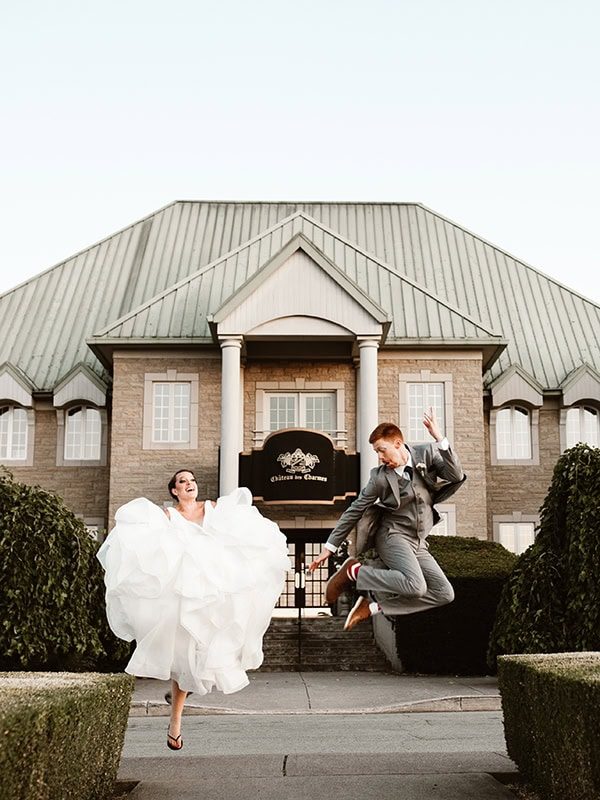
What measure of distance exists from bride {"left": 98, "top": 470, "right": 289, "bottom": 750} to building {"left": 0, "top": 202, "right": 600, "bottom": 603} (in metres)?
17.4

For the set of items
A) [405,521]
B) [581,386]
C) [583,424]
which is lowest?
[405,521]

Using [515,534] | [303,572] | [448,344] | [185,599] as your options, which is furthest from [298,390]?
[185,599]

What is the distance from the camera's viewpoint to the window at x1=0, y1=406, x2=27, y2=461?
30156 millimetres

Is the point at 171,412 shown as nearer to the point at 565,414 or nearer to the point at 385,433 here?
the point at 565,414

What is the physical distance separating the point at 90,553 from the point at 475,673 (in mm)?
7693

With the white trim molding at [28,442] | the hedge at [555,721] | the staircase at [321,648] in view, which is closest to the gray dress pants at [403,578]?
the hedge at [555,721]

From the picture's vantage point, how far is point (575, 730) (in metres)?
6.23

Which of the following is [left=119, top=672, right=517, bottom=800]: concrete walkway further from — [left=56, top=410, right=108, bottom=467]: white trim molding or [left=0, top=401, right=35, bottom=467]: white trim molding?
[left=0, top=401, right=35, bottom=467]: white trim molding

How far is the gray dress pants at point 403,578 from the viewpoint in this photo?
8586mm

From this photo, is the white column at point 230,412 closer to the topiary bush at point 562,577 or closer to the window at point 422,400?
the window at point 422,400

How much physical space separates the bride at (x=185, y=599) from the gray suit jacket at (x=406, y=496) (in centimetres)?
77

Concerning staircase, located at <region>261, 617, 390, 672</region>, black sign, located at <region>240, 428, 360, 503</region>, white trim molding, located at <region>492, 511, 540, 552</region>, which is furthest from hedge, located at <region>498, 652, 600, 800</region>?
white trim molding, located at <region>492, 511, 540, 552</region>

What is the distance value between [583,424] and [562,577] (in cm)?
1387

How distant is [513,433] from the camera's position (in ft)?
100
